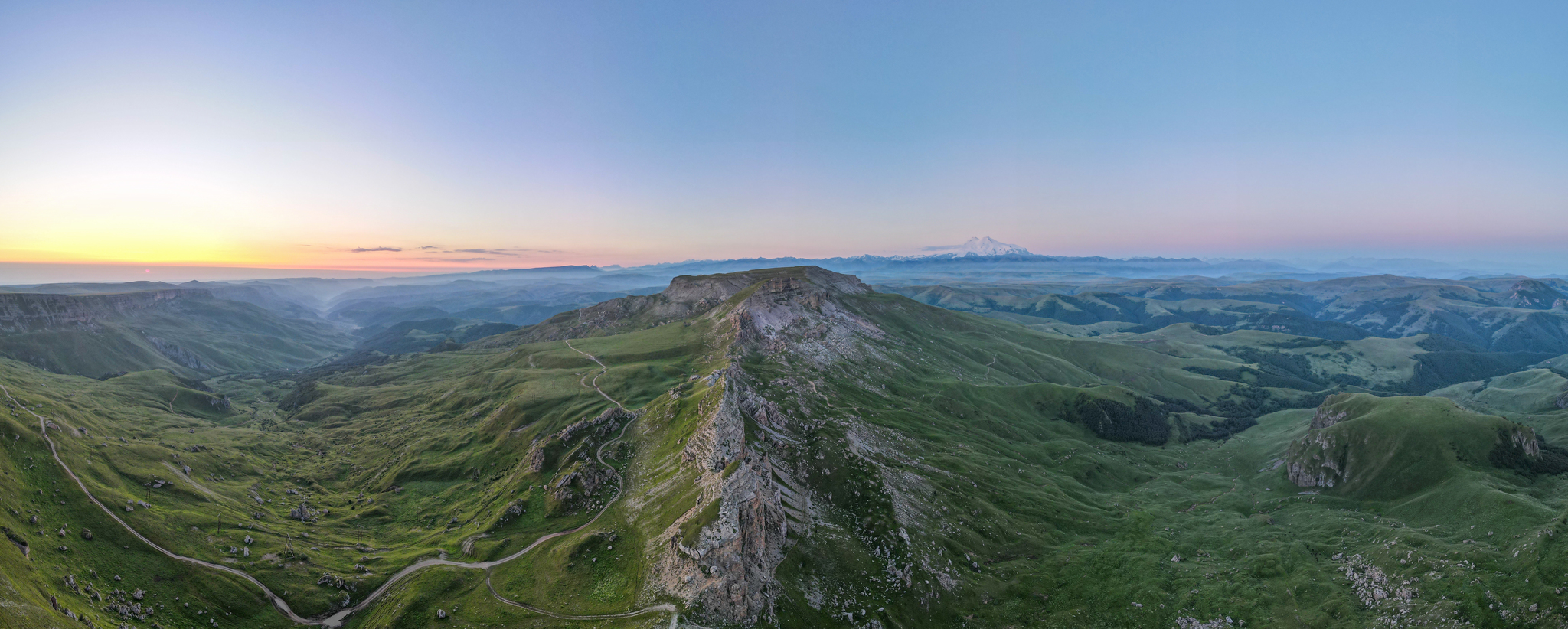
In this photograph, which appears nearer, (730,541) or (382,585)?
(730,541)

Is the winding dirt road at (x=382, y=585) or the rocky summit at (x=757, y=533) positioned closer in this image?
the winding dirt road at (x=382, y=585)

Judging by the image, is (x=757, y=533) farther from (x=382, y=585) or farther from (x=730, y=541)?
(x=382, y=585)

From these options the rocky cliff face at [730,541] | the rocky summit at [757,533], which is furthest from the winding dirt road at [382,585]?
the rocky cliff face at [730,541]

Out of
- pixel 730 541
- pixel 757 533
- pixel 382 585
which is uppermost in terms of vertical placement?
pixel 730 541

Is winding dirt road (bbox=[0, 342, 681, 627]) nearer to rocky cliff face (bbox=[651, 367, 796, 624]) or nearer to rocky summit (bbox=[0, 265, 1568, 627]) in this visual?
rocky summit (bbox=[0, 265, 1568, 627])

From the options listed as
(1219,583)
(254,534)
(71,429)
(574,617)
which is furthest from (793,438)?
(71,429)

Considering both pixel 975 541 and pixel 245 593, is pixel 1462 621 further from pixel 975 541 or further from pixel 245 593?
pixel 245 593

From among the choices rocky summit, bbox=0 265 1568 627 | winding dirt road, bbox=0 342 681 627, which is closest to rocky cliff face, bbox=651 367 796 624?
rocky summit, bbox=0 265 1568 627

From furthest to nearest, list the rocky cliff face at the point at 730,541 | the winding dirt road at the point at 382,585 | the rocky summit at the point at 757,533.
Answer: the rocky summit at the point at 757,533, the rocky cliff face at the point at 730,541, the winding dirt road at the point at 382,585

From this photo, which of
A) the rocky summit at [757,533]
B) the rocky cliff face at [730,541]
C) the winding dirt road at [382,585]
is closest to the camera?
the winding dirt road at [382,585]

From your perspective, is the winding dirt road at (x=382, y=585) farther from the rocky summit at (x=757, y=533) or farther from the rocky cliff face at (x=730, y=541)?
the rocky cliff face at (x=730, y=541)

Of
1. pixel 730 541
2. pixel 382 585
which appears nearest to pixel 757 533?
pixel 730 541
